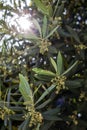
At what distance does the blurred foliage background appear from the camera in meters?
1.53

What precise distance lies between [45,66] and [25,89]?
31cm

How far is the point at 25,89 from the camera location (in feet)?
4.84

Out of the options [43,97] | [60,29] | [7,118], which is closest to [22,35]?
[60,29]

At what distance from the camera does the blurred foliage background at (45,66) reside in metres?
1.53

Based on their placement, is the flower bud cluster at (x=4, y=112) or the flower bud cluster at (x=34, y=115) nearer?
the flower bud cluster at (x=34, y=115)

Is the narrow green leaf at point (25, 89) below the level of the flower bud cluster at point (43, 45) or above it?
below

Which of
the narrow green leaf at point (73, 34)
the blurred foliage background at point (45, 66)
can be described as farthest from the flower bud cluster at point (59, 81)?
the narrow green leaf at point (73, 34)

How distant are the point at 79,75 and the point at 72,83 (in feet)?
→ 0.52

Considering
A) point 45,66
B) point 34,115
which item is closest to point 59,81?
point 34,115

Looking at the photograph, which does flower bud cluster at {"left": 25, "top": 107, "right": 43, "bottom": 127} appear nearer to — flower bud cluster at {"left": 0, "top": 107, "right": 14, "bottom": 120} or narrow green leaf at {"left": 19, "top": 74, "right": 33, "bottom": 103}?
narrow green leaf at {"left": 19, "top": 74, "right": 33, "bottom": 103}

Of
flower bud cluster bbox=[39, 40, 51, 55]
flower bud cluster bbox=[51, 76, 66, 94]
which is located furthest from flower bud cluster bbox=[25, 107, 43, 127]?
flower bud cluster bbox=[39, 40, 51, 55]

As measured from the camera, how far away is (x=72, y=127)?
168 centimetres

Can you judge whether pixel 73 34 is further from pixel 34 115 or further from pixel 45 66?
pixel 34 115

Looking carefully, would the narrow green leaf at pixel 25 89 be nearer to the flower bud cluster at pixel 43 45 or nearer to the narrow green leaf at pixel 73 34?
the flower bud cluster at pixel 43 45
